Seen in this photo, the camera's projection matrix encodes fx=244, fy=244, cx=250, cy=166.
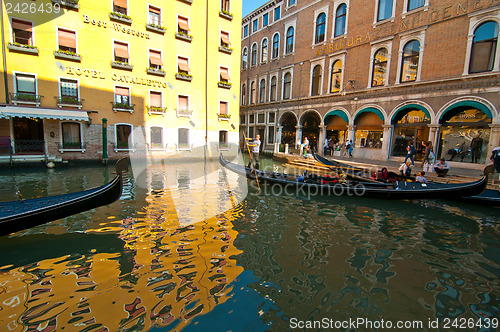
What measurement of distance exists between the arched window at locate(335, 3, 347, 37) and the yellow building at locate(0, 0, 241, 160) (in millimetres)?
5627

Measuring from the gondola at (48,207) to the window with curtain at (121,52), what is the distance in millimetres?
9657

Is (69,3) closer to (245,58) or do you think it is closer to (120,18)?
(120,18)

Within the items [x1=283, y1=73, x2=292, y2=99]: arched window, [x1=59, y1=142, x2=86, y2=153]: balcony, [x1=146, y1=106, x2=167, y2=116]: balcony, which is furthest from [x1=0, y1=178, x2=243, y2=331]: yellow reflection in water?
[x1=283, y1=73, x2=292, y2=99]: arched window

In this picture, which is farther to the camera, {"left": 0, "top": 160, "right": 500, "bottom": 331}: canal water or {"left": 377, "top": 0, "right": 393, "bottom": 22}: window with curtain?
{"left": 377, "top": 0, "right": 393, "bottom": 22}: window with curtain

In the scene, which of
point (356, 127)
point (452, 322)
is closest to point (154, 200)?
point (452, 322)

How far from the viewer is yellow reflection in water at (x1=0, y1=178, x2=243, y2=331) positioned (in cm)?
202

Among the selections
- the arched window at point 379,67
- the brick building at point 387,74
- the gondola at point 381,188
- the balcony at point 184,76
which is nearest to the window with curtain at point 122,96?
the balcony at point 184,76

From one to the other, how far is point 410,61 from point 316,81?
5.10m

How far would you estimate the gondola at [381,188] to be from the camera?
5125 millimetres

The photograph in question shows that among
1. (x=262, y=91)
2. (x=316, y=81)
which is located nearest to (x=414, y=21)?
(x=316, y=81)

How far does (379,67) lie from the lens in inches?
454

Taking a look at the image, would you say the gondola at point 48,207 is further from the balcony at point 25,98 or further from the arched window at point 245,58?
the arched window at point 245,58

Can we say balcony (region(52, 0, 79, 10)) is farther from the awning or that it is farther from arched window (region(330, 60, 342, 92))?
arched window (region(330, 60, 342, 92))

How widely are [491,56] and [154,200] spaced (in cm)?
1174
